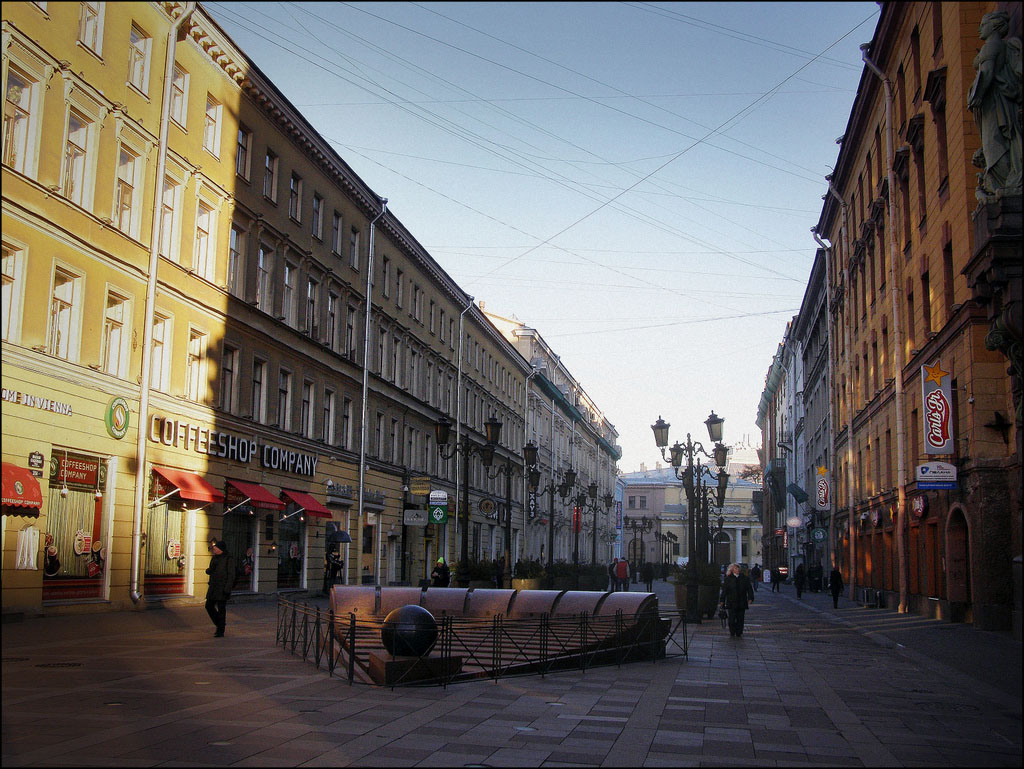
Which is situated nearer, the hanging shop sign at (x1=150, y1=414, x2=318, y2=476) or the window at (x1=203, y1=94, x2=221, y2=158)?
the hanging shop sign at (x1=150, y1=414, x2=318, y2=476)

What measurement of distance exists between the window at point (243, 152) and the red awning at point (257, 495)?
9014 mm

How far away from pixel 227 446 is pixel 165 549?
449cm

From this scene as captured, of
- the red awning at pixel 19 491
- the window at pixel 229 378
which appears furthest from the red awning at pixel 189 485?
the red awning at pixel 19 491

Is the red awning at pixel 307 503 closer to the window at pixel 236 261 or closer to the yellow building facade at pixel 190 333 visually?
the yellow building facade at pixel 190 333

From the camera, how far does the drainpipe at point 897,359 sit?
103ft

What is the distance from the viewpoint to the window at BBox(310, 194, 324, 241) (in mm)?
36156

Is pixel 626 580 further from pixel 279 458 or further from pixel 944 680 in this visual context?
pixel 944 680

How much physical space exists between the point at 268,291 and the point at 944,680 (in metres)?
23.5

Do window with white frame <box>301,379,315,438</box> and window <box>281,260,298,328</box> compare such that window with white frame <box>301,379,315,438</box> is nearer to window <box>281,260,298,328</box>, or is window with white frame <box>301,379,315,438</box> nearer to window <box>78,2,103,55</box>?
window <box>281,260,298,328</box>

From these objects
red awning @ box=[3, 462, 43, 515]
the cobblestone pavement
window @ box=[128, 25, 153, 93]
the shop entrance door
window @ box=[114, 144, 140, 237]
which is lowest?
the cobblestone pavement

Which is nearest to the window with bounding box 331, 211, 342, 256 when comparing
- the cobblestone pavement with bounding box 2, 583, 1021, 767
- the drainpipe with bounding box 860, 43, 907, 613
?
the drainpipe with bounding box 860, 43, 907, 613

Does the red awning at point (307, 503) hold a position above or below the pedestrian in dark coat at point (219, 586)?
above

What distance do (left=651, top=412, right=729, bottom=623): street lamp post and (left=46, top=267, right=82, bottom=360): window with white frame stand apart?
51.2 feet

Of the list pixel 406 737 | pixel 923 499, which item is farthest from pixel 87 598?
pixel 923 499
